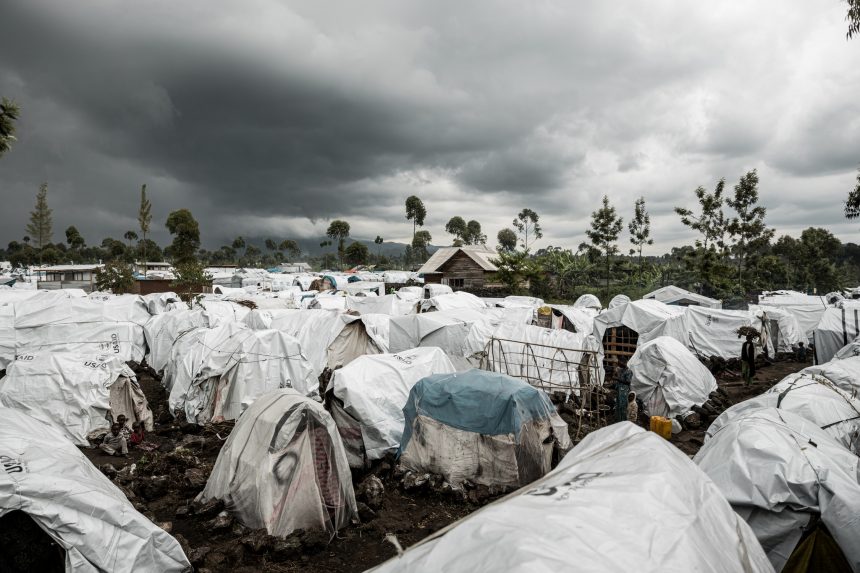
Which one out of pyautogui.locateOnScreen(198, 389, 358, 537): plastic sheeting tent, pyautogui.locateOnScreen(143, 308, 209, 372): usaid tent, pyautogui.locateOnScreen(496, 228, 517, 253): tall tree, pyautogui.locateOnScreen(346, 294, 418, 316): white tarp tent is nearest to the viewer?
pyautogui.locateOnScreen(198, 389, 358, 537): plastic sheeting tent

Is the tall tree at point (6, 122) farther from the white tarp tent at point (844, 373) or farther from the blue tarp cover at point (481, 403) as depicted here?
the white tarp tent at point (844, 373)

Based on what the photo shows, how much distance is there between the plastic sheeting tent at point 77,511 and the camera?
15.1 ft

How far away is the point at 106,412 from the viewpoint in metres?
12.0

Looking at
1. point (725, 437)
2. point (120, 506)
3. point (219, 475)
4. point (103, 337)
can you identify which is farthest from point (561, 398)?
point (103, 337)

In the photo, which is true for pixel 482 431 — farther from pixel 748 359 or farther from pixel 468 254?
pixel 468 254

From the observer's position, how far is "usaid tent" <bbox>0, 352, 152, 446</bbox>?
1124 cm

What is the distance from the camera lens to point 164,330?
19344mm

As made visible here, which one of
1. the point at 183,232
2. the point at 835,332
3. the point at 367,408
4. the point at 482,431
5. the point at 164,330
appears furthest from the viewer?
the point at 183,232

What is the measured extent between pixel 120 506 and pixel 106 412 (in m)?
8.48

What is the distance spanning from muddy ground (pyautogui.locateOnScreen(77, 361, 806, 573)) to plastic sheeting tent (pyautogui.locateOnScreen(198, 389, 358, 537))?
9.7 inches

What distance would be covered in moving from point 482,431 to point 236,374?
25.9ft

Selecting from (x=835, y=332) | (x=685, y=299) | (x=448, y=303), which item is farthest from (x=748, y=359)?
(x=448, y=303)

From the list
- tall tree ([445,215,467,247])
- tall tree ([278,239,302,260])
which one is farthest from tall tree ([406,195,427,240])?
tall tree ([278,239,302,260])

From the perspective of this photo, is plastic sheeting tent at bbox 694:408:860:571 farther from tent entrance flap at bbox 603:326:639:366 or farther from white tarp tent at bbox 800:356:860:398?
tent entrance flap at bbox 603:326:639:366
